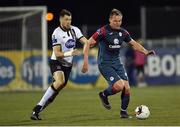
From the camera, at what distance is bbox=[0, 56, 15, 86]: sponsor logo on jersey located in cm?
2825

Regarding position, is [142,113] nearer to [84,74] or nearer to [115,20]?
[115,20]

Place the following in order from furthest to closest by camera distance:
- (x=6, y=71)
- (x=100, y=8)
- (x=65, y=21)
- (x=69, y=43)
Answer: (x=100, y=8)
(x=6, y=71)
(x=69, y=43)
(x=65, y=21)

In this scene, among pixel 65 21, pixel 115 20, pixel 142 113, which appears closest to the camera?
pixel 142 113

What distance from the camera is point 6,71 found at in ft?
93.2

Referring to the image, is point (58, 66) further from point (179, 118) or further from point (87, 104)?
point (87, 104)

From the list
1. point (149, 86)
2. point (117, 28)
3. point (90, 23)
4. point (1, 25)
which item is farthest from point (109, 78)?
point (90, 23)

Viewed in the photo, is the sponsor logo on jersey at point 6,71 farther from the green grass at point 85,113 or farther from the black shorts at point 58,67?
the black shorts at point 58,67

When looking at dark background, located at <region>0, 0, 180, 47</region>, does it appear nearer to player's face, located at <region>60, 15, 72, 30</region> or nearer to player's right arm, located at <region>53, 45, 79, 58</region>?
player's face, located at <region>60, 15, 72, 30</region>

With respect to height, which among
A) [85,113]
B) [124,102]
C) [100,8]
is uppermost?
[100,8]

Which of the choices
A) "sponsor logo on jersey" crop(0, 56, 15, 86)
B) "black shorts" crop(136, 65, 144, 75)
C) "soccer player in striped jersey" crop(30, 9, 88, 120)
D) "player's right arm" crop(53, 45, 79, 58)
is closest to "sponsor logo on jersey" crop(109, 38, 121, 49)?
"soccer player in striped jersey" crop(30, 9, 88, 120)

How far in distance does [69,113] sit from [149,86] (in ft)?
51.4

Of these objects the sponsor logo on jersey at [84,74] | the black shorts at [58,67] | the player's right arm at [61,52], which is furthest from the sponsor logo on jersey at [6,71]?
the player's right arm at [61,52]

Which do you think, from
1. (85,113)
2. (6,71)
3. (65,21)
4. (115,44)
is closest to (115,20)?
(115,44)

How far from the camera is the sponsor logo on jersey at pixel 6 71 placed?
1112 inches
